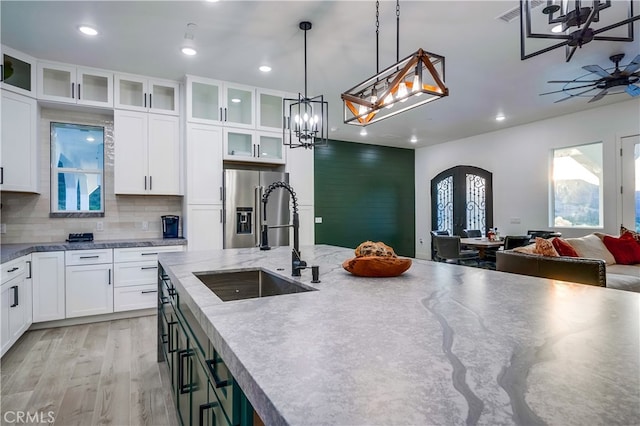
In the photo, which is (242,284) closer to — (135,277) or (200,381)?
(200,381)

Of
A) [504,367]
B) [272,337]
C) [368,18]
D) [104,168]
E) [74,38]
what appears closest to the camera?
[504,367]

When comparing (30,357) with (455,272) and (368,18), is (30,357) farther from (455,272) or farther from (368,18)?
(368,18)

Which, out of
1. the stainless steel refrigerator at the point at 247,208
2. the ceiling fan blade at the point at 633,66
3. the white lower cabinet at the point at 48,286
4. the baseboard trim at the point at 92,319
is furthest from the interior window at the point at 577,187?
the white lower cabinet at the point at 48,286

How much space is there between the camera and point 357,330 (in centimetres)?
93

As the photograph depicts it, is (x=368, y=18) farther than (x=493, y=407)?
Yes

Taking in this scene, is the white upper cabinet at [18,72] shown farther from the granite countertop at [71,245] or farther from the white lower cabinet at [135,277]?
the white lower cabinet at [135,277]

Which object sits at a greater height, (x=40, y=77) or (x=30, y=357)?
(x=40, y=77)

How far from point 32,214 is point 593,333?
5116 mm

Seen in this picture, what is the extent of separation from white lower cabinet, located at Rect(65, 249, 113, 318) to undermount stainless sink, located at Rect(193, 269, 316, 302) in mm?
2693

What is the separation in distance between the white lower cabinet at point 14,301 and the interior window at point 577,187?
7401 millimetres

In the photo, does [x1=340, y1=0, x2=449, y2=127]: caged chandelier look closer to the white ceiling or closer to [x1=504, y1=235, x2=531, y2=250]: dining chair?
the white ceiling

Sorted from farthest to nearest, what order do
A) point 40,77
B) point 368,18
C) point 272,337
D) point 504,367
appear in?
point 40,77 → point 368,18 → point 272,337 → point 504,367

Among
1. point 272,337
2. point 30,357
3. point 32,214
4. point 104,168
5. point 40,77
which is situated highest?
point 40,77

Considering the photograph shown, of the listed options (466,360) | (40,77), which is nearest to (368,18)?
(466,360)
